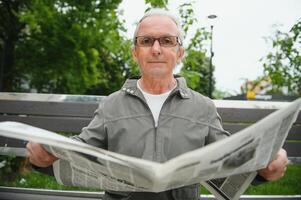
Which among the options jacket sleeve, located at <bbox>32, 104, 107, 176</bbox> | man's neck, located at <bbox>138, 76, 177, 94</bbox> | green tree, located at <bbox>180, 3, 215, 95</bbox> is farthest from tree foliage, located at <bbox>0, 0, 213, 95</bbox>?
jacket sleeve, located at <bbox>32, 104, 107, 176</bbox>

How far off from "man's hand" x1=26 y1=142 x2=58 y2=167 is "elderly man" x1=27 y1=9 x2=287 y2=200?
0.25m

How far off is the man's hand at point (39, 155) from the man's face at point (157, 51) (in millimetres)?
573

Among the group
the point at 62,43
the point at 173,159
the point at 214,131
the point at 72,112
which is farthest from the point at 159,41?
the point at 62,43

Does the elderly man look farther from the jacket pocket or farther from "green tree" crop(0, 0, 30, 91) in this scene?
"green tree" crop(0, 0, 30, 91)

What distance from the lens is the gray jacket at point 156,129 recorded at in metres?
1.43

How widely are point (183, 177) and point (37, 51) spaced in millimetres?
10950

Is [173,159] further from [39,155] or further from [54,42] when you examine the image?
[54,42]

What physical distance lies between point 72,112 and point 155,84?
43.1 inches

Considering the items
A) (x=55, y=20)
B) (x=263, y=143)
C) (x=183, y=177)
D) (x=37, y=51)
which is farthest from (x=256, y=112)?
(x=37, y=51)

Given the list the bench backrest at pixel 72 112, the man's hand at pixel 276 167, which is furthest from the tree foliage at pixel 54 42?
the man's hand at pixel 276 167

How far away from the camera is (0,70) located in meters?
11.3

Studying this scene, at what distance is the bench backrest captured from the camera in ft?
8.00

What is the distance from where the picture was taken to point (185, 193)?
1433mm

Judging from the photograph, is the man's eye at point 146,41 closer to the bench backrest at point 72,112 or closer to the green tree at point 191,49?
the bench backrest at point 72,112
